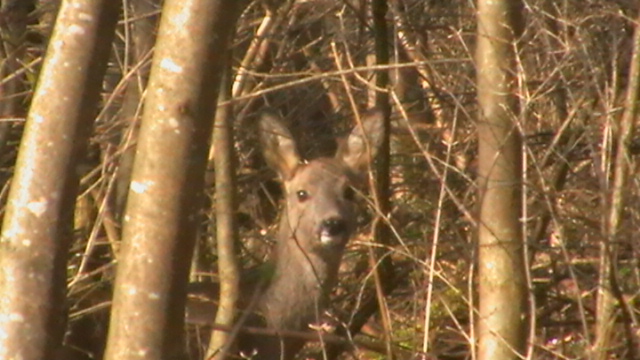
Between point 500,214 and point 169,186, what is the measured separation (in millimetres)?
1462

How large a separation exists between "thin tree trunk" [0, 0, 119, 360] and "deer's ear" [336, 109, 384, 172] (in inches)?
88.2

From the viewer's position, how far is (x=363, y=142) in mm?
7527

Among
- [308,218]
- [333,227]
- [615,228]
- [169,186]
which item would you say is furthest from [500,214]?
[308,218]

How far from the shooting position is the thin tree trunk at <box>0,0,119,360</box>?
14.4ft

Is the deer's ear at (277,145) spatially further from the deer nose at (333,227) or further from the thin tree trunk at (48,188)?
the thin tree trunk at (48,188)

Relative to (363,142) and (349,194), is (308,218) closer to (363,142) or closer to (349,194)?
(349,194)

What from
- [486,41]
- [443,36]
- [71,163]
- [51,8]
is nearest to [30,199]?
[71,163]

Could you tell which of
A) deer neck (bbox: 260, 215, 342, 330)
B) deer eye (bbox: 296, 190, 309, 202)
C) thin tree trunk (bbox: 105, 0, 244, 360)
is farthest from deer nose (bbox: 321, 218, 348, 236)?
thin tree trunk (bbox: 105, 0, 244, 360)

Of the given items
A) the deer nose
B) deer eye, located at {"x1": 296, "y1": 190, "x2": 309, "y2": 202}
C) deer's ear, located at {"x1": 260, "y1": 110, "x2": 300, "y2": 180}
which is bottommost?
the deer nose

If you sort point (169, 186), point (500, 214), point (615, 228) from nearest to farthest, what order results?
1. point (169, 186)
2. point (615, 228)
3. point (500, 214)

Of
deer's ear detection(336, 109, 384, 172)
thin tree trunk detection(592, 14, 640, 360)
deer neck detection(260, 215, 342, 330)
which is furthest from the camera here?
deer neck detection(260, 215, 342, 330)

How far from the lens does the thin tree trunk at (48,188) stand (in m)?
4.38

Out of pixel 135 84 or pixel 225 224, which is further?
pixel 135 84

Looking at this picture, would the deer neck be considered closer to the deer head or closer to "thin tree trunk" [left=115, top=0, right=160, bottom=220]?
the deer head
